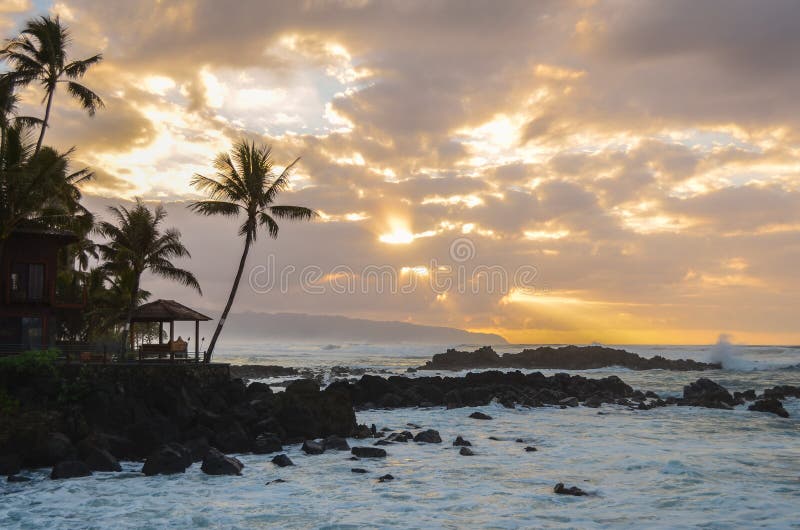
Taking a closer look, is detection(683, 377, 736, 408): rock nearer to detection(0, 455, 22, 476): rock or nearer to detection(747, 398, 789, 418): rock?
detection(747, 398, 789, 418): rock

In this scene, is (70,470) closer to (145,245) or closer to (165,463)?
(165,463)

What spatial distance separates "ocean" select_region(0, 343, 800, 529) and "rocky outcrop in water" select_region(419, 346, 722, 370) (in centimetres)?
5719

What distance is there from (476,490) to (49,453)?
1248 cm

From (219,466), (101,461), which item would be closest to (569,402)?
(219,466)

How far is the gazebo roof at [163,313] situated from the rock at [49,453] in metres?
9.43

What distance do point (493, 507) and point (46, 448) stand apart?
13.2 meters

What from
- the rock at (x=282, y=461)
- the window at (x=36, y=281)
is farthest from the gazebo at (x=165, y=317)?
the rock at (x=282, y=461)

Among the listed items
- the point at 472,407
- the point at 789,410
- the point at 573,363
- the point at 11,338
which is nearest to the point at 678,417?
the point at 789,410

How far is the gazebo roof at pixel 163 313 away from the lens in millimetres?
28844

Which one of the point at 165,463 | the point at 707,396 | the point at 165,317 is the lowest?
the point at 707,396

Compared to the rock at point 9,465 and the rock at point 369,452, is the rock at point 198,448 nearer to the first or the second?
the rock at point 9,465

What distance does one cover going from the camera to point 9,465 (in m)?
18.0

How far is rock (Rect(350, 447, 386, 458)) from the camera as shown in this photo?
70.9ft

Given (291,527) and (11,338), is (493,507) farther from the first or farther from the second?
(11,338)
